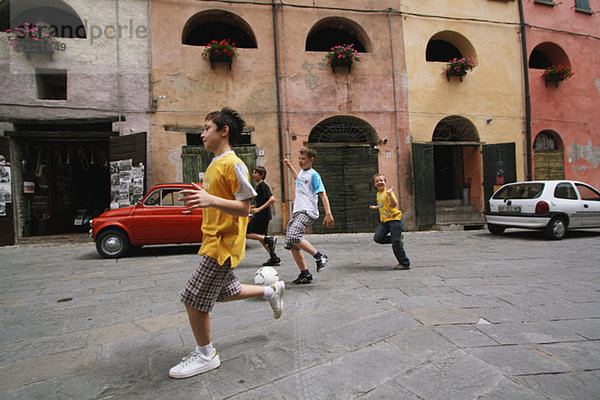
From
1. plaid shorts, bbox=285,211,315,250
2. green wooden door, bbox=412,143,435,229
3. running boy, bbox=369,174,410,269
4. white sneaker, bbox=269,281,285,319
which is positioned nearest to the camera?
white sneaker, bbox=269,281,285,319

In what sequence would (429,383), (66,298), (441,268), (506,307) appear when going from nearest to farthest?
(429,383)
(506,307)
(66,298)
(441,268)

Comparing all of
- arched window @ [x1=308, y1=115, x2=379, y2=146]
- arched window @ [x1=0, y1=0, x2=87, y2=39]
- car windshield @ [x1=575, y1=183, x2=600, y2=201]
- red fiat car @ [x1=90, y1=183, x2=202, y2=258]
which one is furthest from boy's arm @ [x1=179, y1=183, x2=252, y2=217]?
arched window @ [x1=0, y1=0, x2=87, y2=39]

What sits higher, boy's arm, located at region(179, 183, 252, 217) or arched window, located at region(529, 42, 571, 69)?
arched window, located at region(529, 42, 571, 69)

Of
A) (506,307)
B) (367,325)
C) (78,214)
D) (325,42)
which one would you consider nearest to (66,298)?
(367,325)

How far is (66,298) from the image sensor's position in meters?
3.90

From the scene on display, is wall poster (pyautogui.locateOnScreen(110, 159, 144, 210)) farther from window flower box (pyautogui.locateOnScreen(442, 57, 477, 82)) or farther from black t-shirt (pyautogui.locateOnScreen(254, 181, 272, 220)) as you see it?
window flower box (pyautogui.locateOnScreen(442, 57, 477, 82))

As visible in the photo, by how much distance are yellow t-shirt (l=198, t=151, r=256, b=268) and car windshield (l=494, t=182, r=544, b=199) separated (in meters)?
8.83

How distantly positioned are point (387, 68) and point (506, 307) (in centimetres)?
996

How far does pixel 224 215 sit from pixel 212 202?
0.23m

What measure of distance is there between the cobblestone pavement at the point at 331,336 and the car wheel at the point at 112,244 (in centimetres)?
152

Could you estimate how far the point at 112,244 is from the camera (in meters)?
6.67

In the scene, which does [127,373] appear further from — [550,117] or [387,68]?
[550,117]

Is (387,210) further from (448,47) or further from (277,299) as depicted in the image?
(448,47)

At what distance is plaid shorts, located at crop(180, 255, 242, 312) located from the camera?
2041 mm
